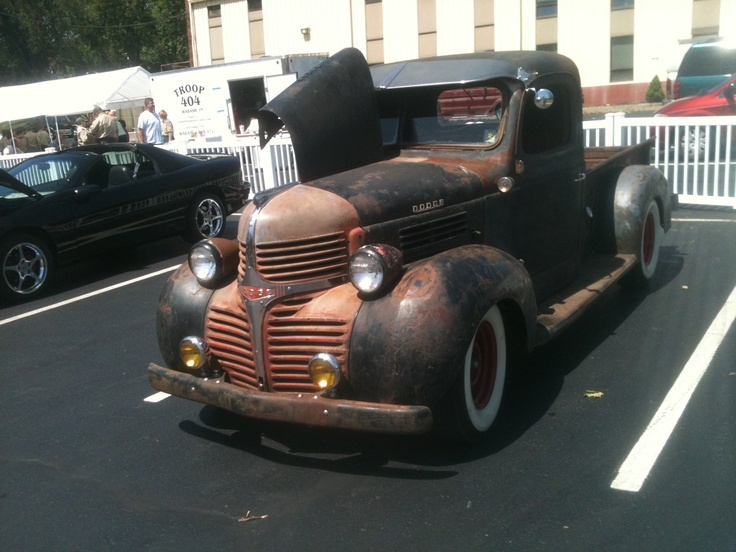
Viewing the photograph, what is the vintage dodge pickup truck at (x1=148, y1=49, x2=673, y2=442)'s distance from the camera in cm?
392

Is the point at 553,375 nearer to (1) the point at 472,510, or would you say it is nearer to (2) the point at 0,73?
(1) the point at 472,510

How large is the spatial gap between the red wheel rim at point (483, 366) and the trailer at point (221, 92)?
53.5 feet

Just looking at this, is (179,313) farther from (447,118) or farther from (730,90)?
(730,90)

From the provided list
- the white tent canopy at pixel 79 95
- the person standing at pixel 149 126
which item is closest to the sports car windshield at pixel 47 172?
the person standing at pixel 149 126

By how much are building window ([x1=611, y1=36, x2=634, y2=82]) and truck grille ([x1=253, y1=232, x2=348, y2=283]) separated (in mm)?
31091

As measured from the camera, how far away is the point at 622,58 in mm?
32531

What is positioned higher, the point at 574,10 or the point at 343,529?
the point at 574,10

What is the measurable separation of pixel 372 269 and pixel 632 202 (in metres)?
3.27

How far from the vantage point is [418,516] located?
3.66 meters

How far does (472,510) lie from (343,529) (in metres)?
0.59

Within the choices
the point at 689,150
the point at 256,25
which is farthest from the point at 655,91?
the point at 689,150

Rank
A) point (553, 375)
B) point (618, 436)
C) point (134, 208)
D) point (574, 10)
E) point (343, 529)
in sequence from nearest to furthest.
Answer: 1. point (343, 529)
2. point (618, 436)
3. point (553, 375)
4. point (134, 208)
5. point (574, 10)

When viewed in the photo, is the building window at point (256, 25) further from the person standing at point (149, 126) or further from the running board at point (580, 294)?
the running board at point (580, 294)

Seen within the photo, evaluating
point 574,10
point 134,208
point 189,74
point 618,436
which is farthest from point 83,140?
point 574,10
